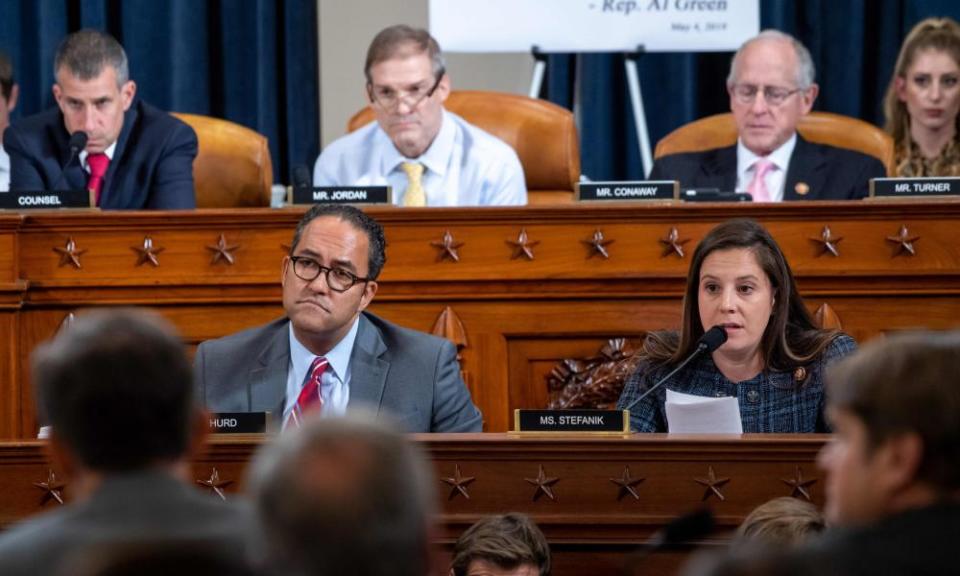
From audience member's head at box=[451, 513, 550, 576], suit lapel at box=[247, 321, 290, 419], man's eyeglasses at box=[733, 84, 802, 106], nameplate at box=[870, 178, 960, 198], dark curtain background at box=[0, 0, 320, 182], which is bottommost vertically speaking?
audience member's head at box=[451, 513, 550, 576]

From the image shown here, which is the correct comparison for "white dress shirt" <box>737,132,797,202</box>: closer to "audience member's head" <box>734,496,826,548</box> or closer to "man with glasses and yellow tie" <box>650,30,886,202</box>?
"man with glasses and yellow tie" <box>650,30,886,202</box>

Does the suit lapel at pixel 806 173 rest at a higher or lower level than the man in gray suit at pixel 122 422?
higher

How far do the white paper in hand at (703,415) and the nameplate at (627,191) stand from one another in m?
1.00

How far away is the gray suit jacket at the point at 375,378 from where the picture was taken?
3879mm

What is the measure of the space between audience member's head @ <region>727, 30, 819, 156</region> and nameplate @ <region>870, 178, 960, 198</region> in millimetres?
967

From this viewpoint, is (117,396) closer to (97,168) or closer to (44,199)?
(44,199)

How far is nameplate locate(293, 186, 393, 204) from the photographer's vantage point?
14.8 ft

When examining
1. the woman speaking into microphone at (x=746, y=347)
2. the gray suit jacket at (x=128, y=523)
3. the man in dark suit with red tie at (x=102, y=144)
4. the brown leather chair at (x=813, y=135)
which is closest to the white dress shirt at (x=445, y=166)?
the man in dark suit with red tie at (x=102, y=144)

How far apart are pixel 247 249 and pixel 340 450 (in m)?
3.07

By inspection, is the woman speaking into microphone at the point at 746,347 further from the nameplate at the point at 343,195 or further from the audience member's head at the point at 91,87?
the audience member's head at the point at 91,87

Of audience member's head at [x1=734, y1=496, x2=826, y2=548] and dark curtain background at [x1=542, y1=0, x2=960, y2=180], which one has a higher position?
dark curtain background at [x1=542, y1=0, x2=960, y2=180]

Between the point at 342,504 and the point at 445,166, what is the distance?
4131mm

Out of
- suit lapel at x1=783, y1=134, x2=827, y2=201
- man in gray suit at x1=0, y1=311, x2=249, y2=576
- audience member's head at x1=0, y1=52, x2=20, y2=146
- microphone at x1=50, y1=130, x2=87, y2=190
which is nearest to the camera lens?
man in gray suit at x1=0, y1=311, x2=249, y2=576

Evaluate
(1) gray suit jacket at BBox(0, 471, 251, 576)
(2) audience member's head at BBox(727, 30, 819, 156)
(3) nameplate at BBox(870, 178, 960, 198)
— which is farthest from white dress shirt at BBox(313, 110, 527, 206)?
(1) gray suit jacket at BBox(0, 471, 251, 576)
